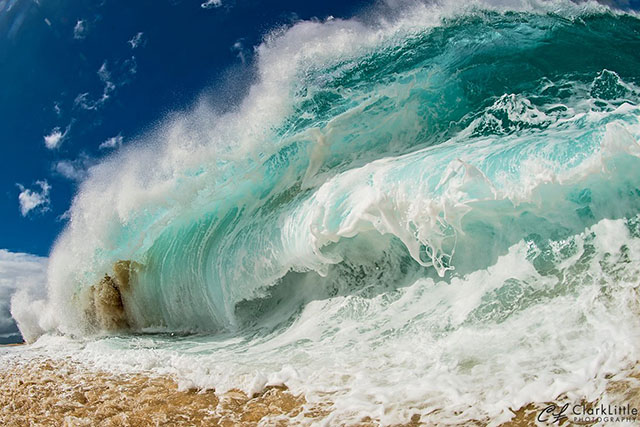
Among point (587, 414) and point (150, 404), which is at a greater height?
point (150, 404)

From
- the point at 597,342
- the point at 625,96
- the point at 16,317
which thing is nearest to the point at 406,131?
the point at 625,96

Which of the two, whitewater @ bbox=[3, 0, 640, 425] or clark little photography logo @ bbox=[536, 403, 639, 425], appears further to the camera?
whitewater @ bbox=[3, 0, 640, 425]

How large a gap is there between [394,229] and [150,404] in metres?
3.19

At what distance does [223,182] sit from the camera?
7.64 meters

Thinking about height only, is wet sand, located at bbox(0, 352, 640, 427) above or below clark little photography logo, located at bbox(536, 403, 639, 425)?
above

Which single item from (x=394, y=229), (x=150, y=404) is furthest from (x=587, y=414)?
(x=150, y=404)

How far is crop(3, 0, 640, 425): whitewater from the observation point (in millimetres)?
3516

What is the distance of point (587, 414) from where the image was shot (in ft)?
8.10

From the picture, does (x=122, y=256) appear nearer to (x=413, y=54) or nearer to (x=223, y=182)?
(x=223, y=182)

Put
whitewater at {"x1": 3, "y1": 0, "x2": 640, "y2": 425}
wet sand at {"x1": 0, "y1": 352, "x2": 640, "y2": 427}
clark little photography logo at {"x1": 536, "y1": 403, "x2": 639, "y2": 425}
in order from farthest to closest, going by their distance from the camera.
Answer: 1. whitewater at {"x1": 3, "y1": 0, "x2": 640, "y2": 425}
2. wet sand at {"x1": 0, "y1": 352, "x2": 640, "y2": 427}
3. clark little photography logo at {"x1": 536, "y1": 403, "x2": 639, "y2": 425}

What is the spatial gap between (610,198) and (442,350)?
8.47ft

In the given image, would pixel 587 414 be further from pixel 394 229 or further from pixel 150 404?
pixel 150 404

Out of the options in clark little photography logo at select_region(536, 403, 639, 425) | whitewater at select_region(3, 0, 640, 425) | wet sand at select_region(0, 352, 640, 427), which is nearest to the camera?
clark little photography logo at select_region(536, 403, 639, 425)

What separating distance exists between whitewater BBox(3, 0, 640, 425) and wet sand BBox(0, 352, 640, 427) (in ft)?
0.44
